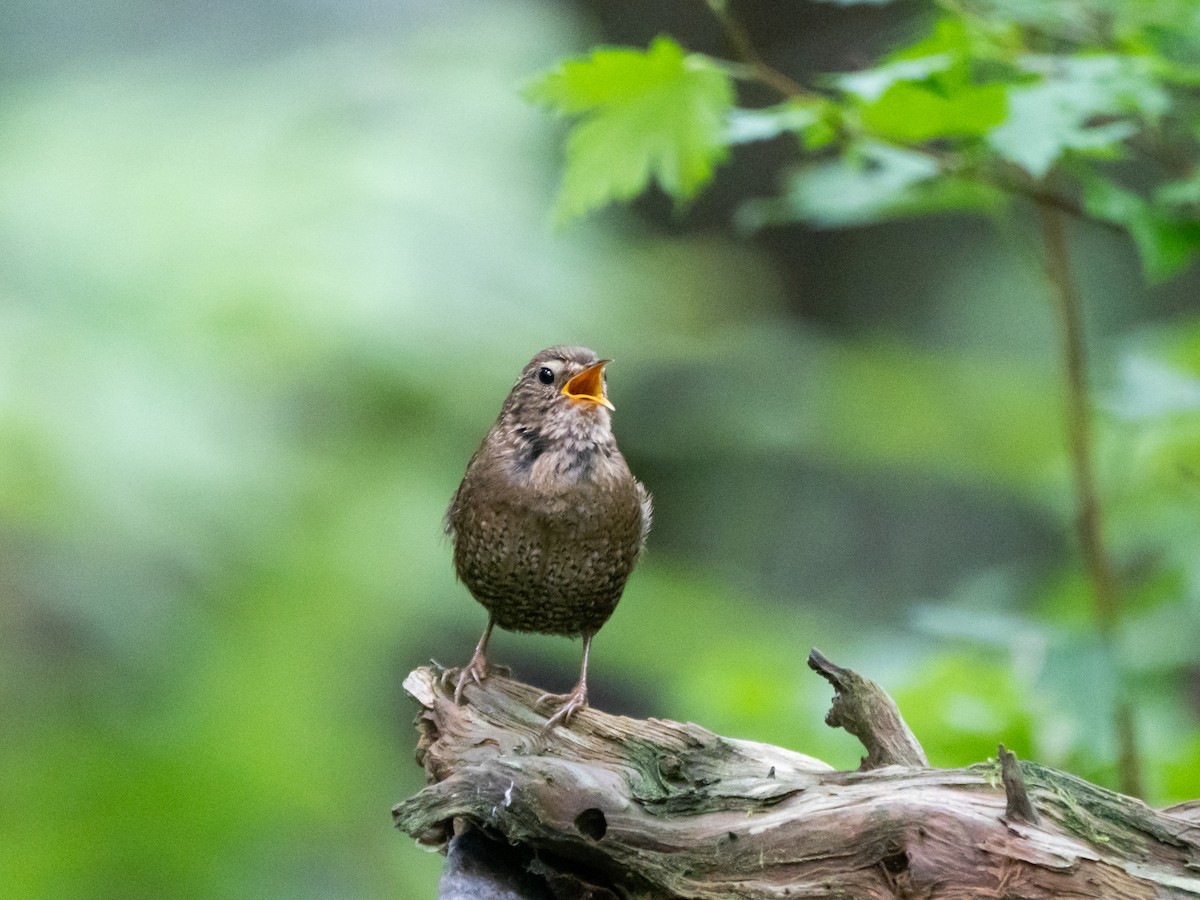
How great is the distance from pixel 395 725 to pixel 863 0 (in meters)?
4.09

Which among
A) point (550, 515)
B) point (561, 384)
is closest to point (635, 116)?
point (561, 384)

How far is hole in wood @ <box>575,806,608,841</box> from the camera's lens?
255 cm

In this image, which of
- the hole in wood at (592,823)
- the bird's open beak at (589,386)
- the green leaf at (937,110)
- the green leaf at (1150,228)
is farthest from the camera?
the bird's open beak at (589,386)

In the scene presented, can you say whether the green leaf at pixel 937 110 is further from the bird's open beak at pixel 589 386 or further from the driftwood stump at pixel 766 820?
the driftwood stump at pixel 766 820

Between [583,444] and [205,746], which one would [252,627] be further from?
[583,444]

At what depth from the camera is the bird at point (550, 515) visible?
9.97 feet

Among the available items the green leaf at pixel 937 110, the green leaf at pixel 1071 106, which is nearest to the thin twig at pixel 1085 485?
the green leaf at pixel 1071 106

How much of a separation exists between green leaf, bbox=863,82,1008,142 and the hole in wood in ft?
4.97

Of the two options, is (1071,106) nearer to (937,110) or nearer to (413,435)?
(937,110)

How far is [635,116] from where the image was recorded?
302cm

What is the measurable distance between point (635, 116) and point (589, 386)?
649 millimetres

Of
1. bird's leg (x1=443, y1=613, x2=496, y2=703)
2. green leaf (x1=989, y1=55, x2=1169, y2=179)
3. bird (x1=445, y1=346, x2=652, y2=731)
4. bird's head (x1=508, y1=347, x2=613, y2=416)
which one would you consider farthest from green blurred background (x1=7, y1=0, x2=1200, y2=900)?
bird's leg (x1=443, y1=613, x2=496, y2=703)

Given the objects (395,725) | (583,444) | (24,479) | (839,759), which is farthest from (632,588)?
(583,444)

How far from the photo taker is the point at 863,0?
297cm
